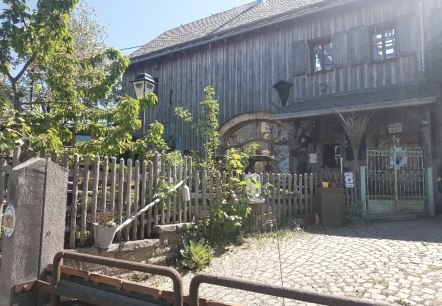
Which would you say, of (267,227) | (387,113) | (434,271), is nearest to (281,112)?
(387,113)

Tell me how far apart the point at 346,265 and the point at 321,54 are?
9.62 meters

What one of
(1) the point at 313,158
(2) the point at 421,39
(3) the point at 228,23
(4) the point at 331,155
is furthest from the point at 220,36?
(2) the point at 421,39

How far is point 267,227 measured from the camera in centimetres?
782

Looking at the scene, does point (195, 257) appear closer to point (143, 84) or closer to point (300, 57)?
point (143, 84)

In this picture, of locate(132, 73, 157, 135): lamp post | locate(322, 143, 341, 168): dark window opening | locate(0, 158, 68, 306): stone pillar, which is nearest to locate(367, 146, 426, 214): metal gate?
locate(322, 143, 341, 168): dark window opening

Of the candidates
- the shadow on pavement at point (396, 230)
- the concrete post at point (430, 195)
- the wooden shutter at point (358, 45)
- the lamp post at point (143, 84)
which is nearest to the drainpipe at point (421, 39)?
the wooden shutter at point (358, 45)

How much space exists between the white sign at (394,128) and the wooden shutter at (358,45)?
2.31 metres

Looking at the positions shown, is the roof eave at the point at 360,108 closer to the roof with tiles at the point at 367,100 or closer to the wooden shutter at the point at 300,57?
the roof with tiles at the point at 367,100

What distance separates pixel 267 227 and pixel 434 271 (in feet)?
11.5

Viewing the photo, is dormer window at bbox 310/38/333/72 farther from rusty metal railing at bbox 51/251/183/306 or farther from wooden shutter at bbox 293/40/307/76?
rusty metal railing at bbox 51/251/183/306

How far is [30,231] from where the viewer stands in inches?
124

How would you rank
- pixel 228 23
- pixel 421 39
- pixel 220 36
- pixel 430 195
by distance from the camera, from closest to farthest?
pixel 430 195 < pixel 421 39 < pixel 220 36 < pixel 228 23

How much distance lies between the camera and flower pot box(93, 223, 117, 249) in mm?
4875

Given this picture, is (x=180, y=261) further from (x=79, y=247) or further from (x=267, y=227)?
(x=267, y=227)
